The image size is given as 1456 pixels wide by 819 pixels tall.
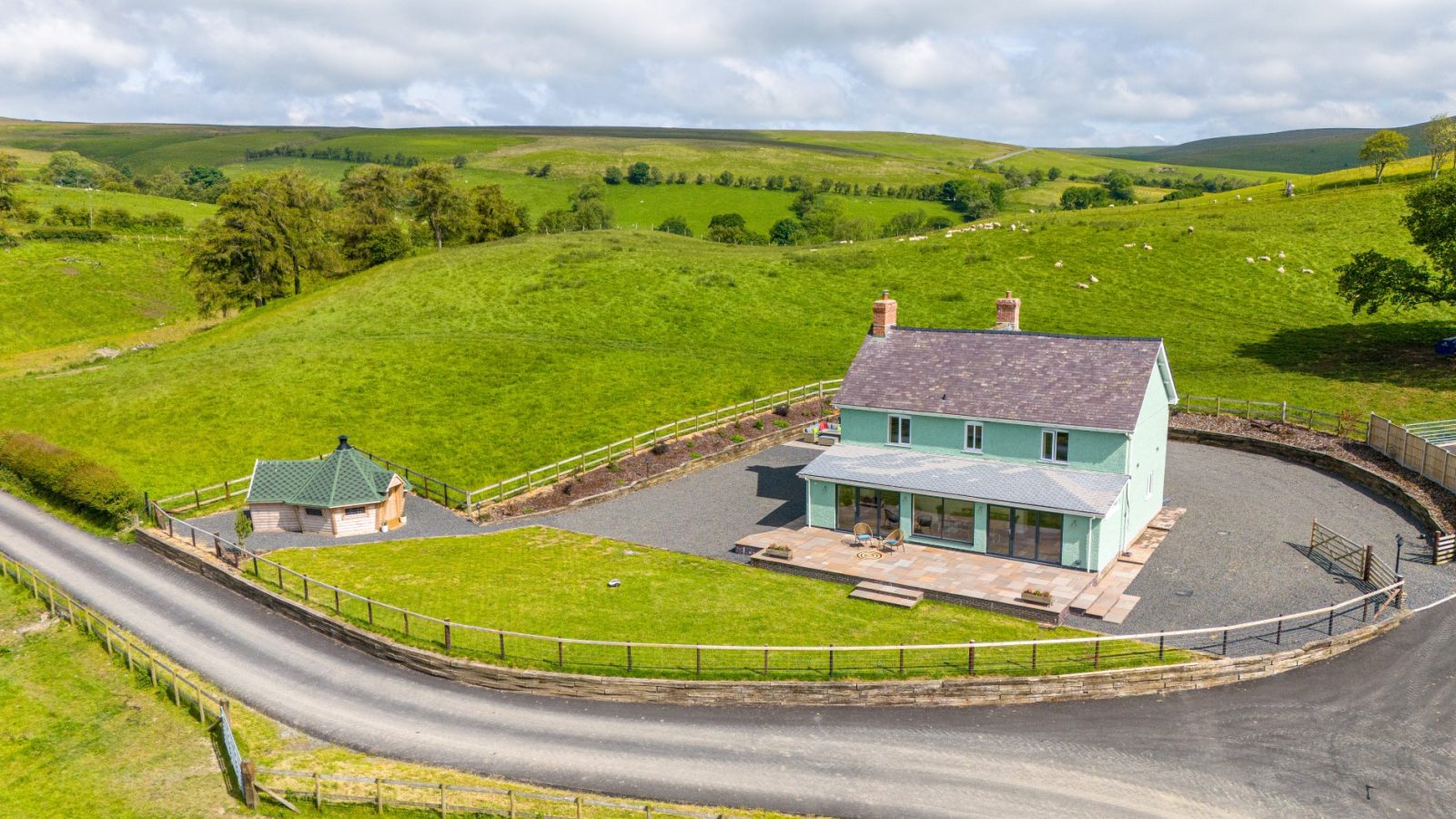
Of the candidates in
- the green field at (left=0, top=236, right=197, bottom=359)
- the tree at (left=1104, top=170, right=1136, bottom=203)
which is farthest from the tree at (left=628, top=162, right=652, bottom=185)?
the tree at (left=1104, top=170, right=1136, bottom=203)

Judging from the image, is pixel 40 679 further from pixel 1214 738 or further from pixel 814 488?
pixel 1214 738

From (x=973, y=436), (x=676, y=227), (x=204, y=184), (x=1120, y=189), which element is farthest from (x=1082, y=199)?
(x=204, y=184)

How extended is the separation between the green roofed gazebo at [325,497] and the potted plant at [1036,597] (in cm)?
2583

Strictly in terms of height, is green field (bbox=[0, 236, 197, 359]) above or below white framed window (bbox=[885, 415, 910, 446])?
above

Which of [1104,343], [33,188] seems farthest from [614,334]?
[33,188]

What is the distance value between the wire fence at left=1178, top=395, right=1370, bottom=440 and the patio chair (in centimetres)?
2299

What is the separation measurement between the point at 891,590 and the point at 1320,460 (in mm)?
26369

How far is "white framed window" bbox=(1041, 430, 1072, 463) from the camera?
3456 centimetres

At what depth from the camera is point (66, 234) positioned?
102 metres

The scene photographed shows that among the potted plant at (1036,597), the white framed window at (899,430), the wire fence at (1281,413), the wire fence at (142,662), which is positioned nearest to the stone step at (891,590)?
the potted plant at (1036,597)

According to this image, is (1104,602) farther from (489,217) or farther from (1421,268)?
(489,217)

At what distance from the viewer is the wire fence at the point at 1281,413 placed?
4500 centimetres

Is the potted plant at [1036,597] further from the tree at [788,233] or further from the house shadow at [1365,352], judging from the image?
the tree at [788,233]

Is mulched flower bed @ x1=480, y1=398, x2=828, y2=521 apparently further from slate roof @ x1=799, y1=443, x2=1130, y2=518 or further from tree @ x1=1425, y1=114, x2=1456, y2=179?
tree @ x1=1425, y1=114, x2=1456, y2=179
